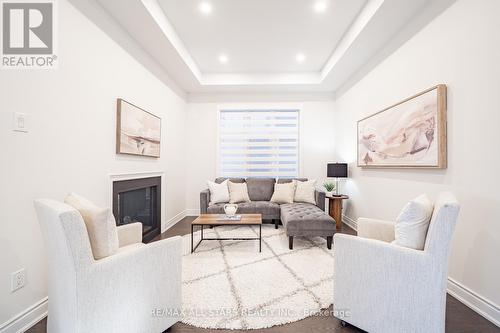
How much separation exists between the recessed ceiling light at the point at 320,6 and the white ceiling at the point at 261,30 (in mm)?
42

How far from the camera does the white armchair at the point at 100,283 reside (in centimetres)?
108

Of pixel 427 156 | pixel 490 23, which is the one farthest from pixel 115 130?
pixel 490 23

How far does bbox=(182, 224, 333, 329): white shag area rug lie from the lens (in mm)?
1613

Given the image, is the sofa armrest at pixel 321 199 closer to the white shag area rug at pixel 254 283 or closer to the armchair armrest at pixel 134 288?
the white shag area rug at pixel 254 283

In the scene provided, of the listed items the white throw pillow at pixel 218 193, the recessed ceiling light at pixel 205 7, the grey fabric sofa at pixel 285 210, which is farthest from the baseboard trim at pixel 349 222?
the recessed ceiling light at pixel 205 7

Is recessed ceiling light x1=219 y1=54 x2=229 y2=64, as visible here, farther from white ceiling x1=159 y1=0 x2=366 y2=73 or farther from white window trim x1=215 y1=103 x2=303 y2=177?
white window trim x1=215 y1=103 x2=303 y2=177

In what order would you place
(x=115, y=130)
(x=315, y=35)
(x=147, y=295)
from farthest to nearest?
(x=315, y=35) < (x=115, y=130) < (x=147, y=295)

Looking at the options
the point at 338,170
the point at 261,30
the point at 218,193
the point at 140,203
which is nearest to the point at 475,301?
the point at 338,170

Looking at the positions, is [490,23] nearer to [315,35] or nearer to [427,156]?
[427,156]

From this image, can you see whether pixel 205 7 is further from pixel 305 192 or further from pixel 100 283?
pixel 305 192

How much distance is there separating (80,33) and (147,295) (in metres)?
2.37

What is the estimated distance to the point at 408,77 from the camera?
2480 mm

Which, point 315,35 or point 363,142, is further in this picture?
point 363,142

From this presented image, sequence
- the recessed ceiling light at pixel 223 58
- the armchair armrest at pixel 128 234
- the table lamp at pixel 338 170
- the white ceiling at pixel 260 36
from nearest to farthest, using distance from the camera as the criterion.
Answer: the armchair armrest at pixel 128 234 < the white ceiling at pixel 260 36 < the recessed ceiling light at pixel 223 58 < the table lamp at pixel 338 170
